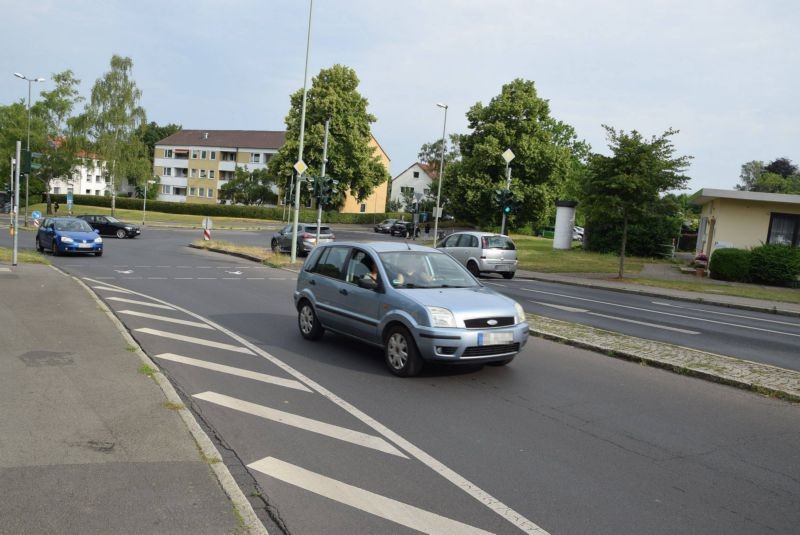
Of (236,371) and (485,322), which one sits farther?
(236,371)

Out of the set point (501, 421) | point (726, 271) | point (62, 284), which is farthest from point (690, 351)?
point (726, 271)

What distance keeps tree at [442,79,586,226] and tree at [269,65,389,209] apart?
54.8 feet

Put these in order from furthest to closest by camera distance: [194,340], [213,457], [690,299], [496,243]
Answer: [496,243] → [690,299] → [194,340] → [213,457]

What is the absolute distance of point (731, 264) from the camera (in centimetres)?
2544

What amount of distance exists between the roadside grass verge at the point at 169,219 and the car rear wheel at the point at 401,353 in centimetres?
5473

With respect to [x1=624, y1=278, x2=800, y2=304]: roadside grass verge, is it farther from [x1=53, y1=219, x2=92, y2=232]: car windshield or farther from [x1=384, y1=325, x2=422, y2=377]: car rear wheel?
[x1=53, y1=219, x2=92, y2=232]: car windshield

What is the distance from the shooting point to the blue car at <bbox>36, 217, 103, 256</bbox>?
82.4 feet

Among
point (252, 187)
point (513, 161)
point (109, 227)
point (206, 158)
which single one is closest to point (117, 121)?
point (252, 187)

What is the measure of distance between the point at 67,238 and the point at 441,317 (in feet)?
73.8

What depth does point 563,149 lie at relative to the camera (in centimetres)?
4978

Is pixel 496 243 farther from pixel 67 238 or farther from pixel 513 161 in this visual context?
pixel 513 161

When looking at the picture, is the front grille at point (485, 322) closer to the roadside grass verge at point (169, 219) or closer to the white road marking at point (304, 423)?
the white road marking at point (304, 423)

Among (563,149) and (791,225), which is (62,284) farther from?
(563,149)

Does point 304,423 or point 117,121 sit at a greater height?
point 117,121
